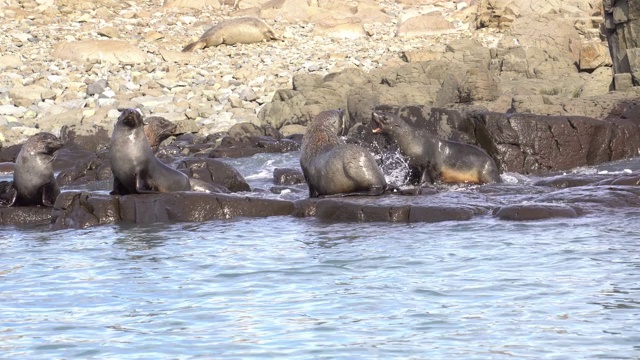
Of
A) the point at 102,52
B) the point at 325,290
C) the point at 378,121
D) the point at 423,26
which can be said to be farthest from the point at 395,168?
the point at 423,26

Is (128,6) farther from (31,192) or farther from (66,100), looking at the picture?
(31,192)

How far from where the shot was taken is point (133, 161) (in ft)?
39.8

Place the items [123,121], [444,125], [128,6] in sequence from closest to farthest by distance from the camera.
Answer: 1. [123,121]
2. [444,125]
3. [128,6]

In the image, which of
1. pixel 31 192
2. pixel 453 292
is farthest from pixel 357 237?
pixel 31 192

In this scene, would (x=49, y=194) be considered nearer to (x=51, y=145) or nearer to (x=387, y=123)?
(x=51, y=145)

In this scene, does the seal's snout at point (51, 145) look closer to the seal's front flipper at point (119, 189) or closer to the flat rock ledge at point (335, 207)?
the flat rock ledge at point (335, 207)

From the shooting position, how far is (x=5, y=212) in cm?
1240

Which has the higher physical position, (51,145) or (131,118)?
(131,118)

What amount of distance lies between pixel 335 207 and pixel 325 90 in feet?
48.1

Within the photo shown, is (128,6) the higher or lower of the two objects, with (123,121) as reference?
higher

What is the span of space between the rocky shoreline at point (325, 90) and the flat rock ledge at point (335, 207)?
22 mm

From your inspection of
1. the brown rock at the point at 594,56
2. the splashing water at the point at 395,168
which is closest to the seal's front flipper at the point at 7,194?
the splashing water at the point at 395,168

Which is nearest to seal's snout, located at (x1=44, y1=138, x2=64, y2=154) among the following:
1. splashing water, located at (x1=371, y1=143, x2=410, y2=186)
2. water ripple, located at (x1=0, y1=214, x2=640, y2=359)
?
water ripple, located at (x1=0, y1=214, x2=640, y2=359)

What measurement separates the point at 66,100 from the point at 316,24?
12058 mm
